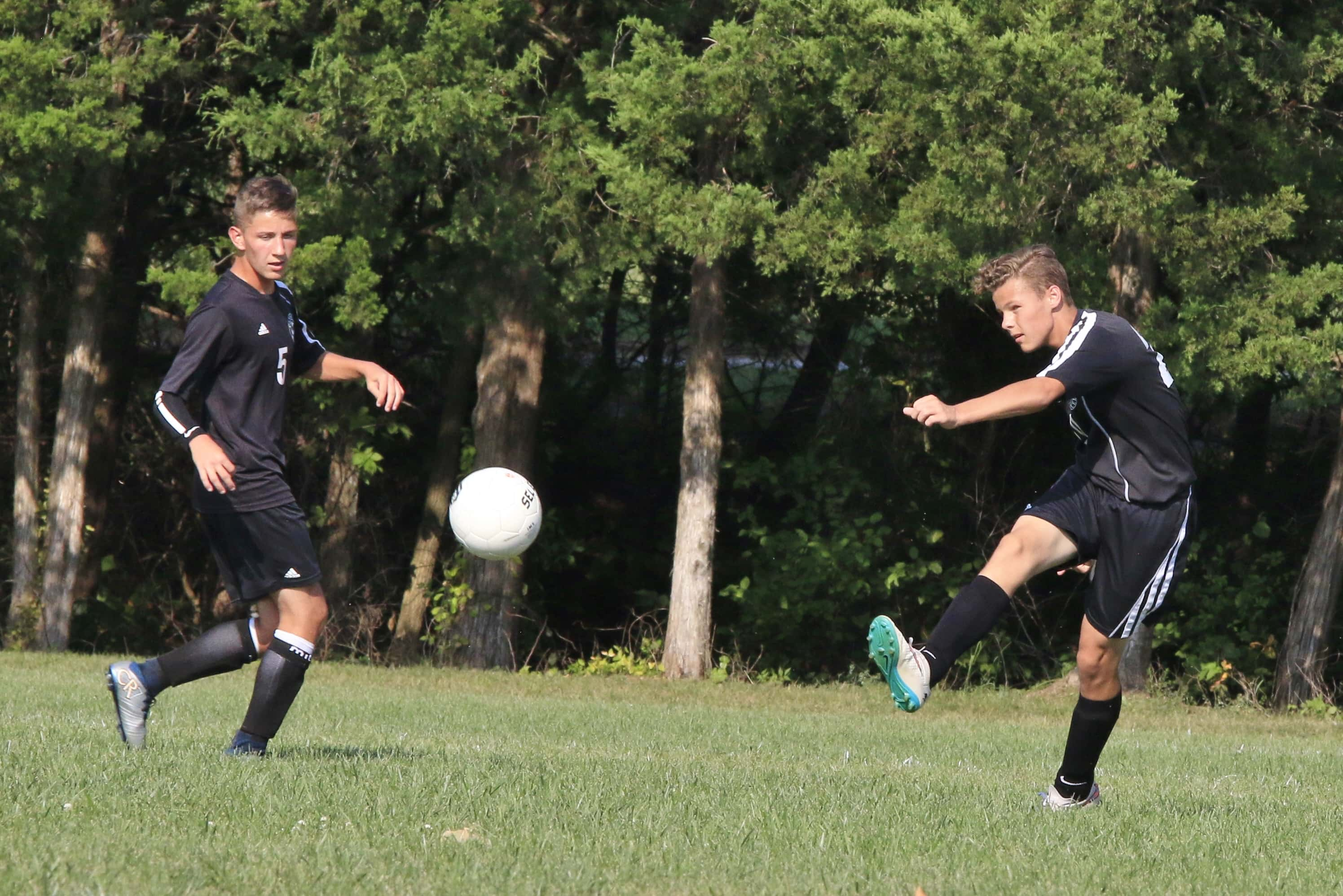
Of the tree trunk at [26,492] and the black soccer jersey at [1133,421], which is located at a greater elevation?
the black soccer jersey at [1133,421]

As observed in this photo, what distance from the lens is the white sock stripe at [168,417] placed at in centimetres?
588

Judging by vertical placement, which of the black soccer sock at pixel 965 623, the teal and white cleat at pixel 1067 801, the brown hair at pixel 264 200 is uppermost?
the brown hair at pixel 264 200

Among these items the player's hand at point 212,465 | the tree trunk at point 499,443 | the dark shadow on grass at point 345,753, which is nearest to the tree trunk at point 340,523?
the tree trunk at point 499,443

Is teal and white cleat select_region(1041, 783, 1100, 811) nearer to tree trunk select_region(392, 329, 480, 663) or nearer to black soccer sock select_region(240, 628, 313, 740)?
black soccer sock select_region(240, 628, 313, 740)

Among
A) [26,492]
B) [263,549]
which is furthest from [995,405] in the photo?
[26,492]

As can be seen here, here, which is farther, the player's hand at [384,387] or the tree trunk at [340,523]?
the tree trunk at [340,523]

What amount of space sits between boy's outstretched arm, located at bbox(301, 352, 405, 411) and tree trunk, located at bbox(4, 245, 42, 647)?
13329mm

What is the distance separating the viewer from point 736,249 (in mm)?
16156

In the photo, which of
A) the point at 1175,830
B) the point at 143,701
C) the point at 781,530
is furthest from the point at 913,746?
the point at 781,530

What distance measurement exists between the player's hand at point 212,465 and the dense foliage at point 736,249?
890cm

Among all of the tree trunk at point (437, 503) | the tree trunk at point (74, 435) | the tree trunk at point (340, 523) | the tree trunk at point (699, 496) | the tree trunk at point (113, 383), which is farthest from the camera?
the tree trunk at point (437, 503)

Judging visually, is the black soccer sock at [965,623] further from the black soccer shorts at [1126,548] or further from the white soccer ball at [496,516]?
the white soccer ball at [496,516]

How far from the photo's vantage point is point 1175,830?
554 cm

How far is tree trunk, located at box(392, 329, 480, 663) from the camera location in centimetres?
1998
